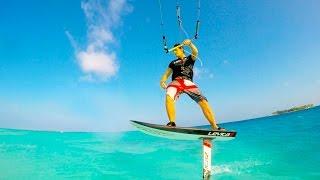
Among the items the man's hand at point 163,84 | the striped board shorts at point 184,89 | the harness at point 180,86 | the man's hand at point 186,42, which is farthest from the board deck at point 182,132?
the man's hand at point 186,42

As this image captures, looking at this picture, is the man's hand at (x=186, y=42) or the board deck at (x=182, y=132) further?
the man's hand at (x=186, y=42)

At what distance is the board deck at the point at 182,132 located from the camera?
7.97 metres

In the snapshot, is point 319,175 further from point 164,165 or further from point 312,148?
point 164,165

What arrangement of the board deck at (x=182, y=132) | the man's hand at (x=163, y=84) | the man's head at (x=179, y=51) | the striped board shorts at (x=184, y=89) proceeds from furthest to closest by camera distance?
the man's hand at (x=163, y=84) → the man's head at (x=179, y=51) → the striped board shorts at (x=184, y=89) → the board deck at (x=182, y=132)

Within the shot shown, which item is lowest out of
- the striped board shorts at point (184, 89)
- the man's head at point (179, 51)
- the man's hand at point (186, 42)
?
the striped board shorts at point (184, 89)

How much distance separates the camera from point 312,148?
102 feet

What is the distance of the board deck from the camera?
7.97 meters

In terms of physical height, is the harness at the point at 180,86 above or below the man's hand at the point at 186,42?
below

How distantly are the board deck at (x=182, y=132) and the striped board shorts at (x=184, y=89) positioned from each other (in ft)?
2.83

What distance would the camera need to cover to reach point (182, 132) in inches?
317

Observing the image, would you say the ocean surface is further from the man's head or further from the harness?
the man's head

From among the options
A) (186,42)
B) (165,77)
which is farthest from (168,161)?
(186,42)

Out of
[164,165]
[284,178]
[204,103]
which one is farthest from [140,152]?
[204,103]

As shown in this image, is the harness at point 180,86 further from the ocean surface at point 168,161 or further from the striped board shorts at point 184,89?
the ocean surface at point 168,161
